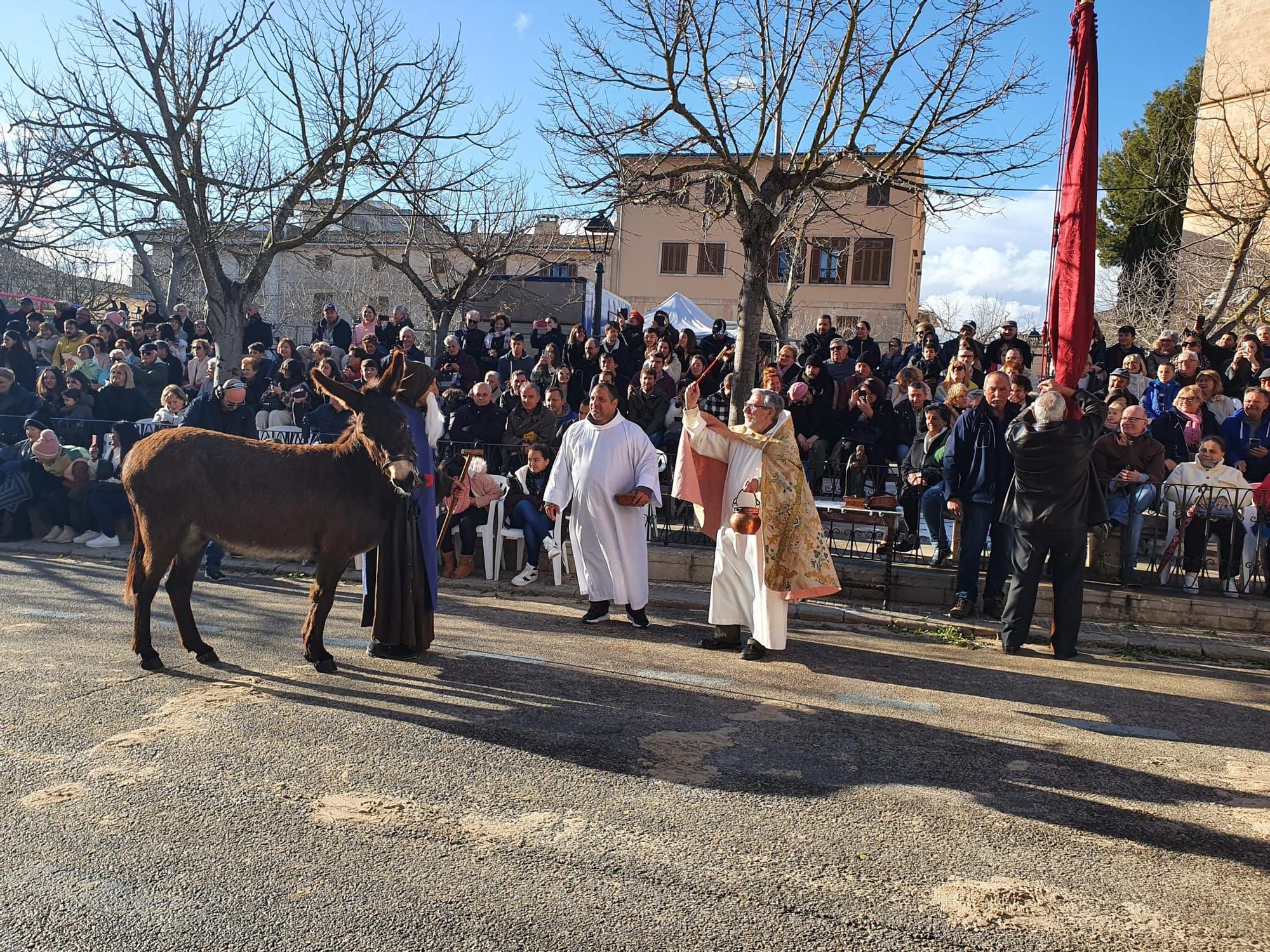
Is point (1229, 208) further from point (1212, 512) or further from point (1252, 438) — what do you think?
point (1212, 512)

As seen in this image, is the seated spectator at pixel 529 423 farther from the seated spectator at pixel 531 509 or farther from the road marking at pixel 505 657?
the road marking at pixel 505 657

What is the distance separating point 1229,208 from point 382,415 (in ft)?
52.5

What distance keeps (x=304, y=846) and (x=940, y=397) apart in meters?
10.1

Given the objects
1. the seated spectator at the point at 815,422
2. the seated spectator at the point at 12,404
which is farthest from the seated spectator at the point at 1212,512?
the seated spectator at the point at 12,404

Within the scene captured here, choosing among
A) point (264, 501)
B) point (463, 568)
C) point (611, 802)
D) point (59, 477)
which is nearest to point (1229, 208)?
point (463, 568)

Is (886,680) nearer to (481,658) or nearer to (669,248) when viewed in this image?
(481,658)

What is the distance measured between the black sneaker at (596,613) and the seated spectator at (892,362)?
7207mm

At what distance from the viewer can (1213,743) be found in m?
5.62

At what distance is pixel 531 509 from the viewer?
1009cm

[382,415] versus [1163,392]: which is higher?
[1163,392]

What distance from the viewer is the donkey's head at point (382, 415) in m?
6.20

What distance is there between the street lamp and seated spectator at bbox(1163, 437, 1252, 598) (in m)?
10.1

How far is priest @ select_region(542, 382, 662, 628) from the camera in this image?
8281 mm

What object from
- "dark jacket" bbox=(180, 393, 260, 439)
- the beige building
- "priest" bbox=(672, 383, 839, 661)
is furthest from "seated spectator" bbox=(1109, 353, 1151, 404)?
the beige building
